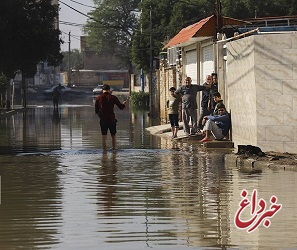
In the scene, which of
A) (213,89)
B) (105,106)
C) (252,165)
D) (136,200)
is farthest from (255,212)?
(213,89)

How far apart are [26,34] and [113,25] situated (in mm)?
94619

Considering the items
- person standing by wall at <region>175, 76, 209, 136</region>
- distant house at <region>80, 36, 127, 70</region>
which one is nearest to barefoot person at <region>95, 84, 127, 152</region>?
person standing by wall at <region>175, 76, 209, 136</region>

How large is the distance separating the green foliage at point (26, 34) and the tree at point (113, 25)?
8772 centimetres

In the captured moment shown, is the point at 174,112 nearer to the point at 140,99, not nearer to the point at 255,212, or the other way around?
the point at 255,212

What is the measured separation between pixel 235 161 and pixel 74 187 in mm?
5287

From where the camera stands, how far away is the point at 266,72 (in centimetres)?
2272

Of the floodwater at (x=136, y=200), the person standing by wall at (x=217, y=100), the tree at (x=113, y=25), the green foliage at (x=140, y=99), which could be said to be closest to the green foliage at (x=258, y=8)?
the green foliage at (x=140, y=99)

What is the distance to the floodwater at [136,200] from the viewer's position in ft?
36.4

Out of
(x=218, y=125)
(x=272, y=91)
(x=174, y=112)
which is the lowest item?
(x=218, y=125)

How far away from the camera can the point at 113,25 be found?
151 meters

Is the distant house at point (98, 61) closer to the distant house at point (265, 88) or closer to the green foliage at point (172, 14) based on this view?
the green foliage at point (172, 14)

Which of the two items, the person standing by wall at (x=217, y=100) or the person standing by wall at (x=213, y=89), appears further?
the person standing by wall at (x=213, y=89)

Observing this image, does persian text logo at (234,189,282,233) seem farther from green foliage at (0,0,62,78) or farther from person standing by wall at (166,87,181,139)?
green foliage at (0,0,62,78)

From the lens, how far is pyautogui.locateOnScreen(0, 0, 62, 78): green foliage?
53.9 meters
